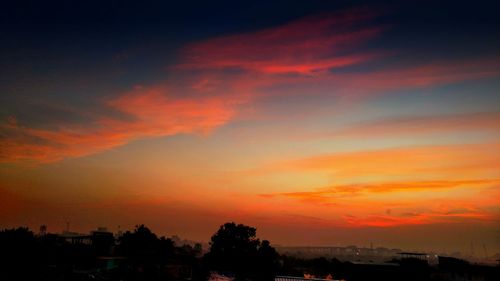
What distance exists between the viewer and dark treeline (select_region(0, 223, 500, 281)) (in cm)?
4034

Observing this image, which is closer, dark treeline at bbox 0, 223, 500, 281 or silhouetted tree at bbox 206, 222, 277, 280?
dark treeline at bbox 0, 223, 500, 281

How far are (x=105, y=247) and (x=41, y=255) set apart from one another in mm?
21927

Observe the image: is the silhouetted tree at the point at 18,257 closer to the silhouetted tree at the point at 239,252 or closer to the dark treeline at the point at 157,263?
the dark treeline at the point at 157,263

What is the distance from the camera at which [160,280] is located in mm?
46781

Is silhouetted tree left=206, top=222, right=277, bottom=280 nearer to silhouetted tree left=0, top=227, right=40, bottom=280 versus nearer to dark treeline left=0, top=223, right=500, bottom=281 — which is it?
dark treeline left=0, top=223, right=500, bottom=281

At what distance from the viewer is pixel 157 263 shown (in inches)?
2288

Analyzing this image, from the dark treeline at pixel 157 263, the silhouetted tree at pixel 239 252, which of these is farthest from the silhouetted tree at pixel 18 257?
the silhouetted tree at pixel 239 252

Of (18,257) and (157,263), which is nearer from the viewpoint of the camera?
(18,257)

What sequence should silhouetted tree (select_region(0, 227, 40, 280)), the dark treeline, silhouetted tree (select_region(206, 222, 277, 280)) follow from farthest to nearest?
silhouetted tree (select_region(206, 222, 277, 280))
the dark treeline
silhouetted tree (select_region(0, 227, 40, 280))

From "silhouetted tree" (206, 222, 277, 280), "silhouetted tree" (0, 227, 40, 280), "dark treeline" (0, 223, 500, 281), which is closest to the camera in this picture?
"silhouetted tree" (0, 227, 40, 280)

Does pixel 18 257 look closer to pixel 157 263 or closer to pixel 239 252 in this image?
pixel 157 263

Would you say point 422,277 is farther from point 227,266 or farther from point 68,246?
point 68,246

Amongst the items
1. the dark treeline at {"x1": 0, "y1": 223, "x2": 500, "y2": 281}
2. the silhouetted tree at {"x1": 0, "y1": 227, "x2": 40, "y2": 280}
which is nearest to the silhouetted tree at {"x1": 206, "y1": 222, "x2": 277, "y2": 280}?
the dark treeline at {"x1": 0, "y1": 223, "x2": 500, "y2": 281}

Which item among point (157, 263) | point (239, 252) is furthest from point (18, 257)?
point (239, 252)
